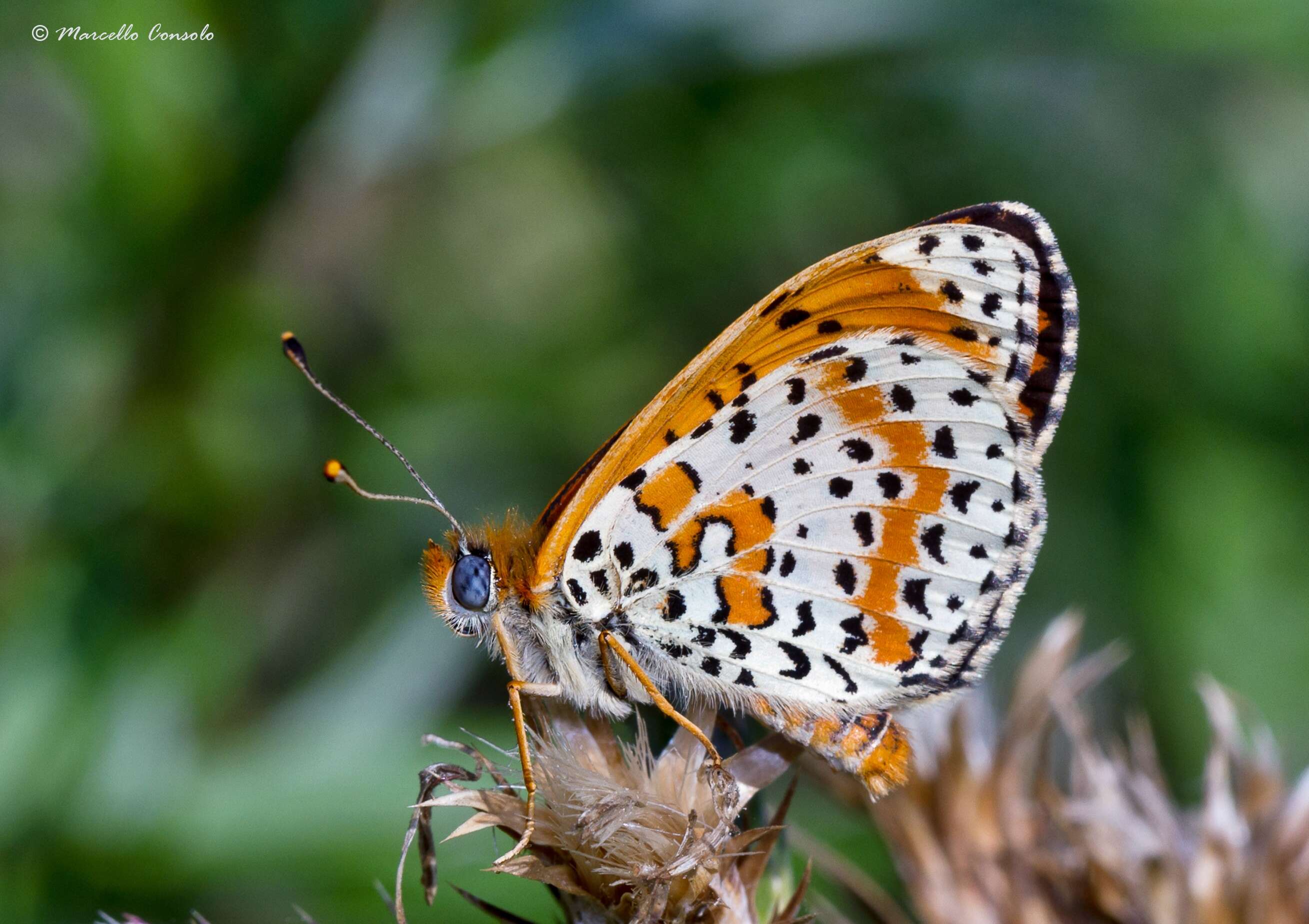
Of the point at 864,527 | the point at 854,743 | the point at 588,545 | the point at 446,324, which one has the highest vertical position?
the point at 446,324

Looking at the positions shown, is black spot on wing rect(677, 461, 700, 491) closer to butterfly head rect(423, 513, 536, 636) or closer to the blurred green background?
butterfly head rect(423, 513, 536, 636)

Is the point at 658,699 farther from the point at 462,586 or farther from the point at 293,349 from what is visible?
the point at 293,349

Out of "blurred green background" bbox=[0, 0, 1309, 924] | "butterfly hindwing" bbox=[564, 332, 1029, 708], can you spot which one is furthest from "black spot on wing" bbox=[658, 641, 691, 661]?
"blurred green background" bbox=[0, 0, 1309, 924]

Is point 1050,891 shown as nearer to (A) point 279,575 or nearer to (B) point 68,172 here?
(A) point 279,575

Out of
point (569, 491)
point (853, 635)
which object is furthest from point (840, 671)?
point (569, 491)

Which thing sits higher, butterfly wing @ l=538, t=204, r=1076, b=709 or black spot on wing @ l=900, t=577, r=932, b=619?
butterfly wing @ l=538, t=204, r=1076, b=709

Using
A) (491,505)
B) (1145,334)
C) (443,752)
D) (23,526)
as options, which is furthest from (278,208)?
(1145,334)
